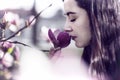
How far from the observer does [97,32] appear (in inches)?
37.0

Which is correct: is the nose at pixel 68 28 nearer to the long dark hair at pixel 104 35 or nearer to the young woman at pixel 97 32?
the young woman at pixel 97 32

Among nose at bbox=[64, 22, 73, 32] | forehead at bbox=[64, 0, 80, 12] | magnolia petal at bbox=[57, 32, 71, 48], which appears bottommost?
magnolia petal at bbox=[57, 32, 71, 48]

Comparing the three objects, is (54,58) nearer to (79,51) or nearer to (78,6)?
(79,51)

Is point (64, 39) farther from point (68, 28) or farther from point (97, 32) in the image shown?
point (97, 32)

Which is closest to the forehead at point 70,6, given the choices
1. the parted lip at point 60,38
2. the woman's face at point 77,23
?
the woman's face at point 77,23

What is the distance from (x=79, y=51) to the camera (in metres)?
0.95

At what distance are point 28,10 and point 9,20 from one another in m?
0.11

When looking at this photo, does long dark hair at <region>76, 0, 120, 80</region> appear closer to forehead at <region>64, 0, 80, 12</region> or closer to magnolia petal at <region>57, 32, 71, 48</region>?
forehead at <region>64, 0, 80, 12</region>

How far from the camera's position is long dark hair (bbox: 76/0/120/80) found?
0.94m

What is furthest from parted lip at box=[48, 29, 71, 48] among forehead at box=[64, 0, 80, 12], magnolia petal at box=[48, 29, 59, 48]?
forehead at box=[64, 0, 80, 12]

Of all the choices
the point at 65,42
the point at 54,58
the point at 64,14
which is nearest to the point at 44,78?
the point at 54,58

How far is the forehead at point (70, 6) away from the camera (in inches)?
37.2

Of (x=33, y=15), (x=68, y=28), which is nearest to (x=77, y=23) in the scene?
(x=68, y=28)

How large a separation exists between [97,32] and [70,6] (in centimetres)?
19
